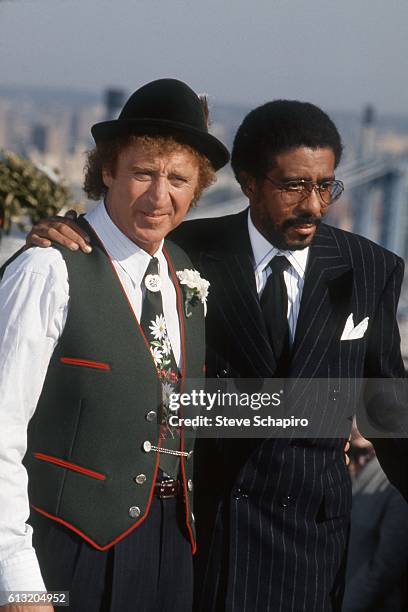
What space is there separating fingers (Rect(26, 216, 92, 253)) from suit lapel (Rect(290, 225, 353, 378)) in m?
0.56

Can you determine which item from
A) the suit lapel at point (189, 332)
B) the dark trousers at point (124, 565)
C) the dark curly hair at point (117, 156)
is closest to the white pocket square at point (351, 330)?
the suit lapel at point (189, 332)

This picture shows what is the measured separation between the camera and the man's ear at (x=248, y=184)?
214 cm

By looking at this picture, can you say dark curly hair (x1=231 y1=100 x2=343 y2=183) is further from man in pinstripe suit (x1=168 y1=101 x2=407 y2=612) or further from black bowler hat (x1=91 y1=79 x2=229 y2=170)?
black bowler hat (x1=91 y1=79 x2=229 y2=170)

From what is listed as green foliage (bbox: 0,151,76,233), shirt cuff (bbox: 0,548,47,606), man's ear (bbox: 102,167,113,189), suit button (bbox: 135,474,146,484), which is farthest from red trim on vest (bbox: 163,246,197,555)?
green foliage (bbox: 0,151,76,233)

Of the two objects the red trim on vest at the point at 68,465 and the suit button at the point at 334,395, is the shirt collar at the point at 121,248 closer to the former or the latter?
the red trim on vest at the point at 68,465

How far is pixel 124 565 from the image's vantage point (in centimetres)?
178

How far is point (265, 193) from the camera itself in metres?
2.10

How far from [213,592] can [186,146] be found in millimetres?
1003

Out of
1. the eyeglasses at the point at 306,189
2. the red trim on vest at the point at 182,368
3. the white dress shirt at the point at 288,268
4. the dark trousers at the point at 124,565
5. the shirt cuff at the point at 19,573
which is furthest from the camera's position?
the white dress shirt at the point at 288,268

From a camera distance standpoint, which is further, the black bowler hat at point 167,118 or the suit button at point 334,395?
the suit button at point 334,395

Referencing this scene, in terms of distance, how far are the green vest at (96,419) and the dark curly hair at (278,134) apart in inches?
19.6

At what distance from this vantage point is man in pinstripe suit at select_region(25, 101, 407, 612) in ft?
6.83

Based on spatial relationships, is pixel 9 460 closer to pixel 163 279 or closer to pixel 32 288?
pixel 32 288

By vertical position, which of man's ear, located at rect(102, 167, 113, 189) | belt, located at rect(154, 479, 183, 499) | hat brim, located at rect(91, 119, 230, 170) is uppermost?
hat brim, located at rect(91, 119, 230, 170)
